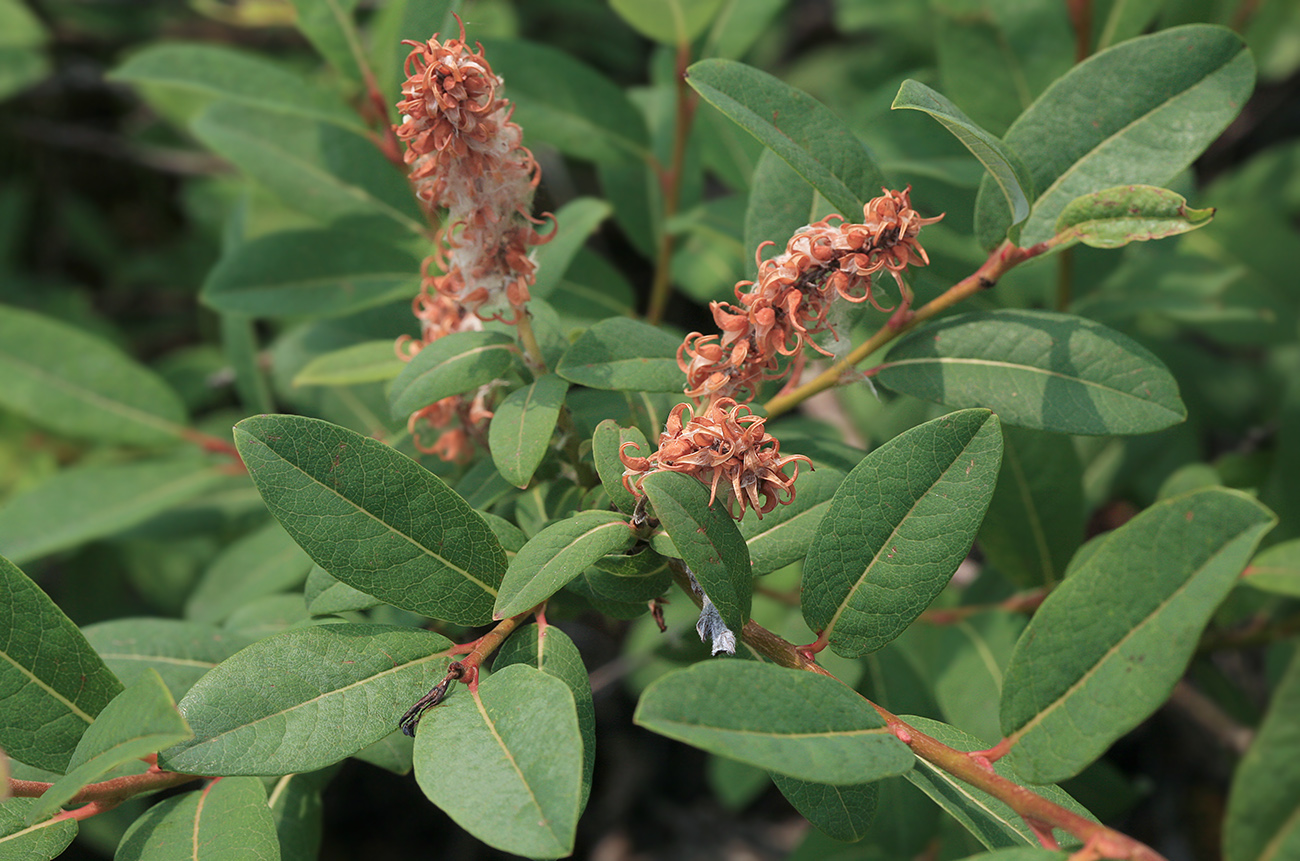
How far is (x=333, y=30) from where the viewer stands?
1804 millimetres

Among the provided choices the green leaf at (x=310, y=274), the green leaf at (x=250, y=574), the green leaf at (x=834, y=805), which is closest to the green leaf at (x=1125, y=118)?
the green leaf at (x=834, y=805)

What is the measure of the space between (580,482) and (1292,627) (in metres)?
1.60

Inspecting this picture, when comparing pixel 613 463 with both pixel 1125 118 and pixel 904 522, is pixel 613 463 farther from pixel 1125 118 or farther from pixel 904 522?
pixel 1125 118

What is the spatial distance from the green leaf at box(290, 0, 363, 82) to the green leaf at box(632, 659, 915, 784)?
1458 millimetres

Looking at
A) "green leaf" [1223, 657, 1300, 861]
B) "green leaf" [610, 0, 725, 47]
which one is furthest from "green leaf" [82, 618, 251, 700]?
"green leaf" [1223, 657, 1300, 861]

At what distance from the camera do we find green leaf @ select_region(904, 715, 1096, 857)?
3.16ft

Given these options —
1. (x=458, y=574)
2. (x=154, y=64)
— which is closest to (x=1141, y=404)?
(x=458, y=574)

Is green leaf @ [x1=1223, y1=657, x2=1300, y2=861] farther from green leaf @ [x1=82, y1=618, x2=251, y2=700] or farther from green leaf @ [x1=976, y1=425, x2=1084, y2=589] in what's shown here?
green leaf @ [x1=82, y1=618, x2=251, y2=700]

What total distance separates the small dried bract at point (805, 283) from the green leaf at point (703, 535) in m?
0.19

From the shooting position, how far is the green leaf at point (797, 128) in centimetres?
114

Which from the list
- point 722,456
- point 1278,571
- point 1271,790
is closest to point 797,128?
point 722,456

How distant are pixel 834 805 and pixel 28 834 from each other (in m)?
0.89

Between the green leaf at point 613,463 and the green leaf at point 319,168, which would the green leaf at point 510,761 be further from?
the green leaf at point 319,168

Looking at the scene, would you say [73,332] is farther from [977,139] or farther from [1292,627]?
[1292,627]
